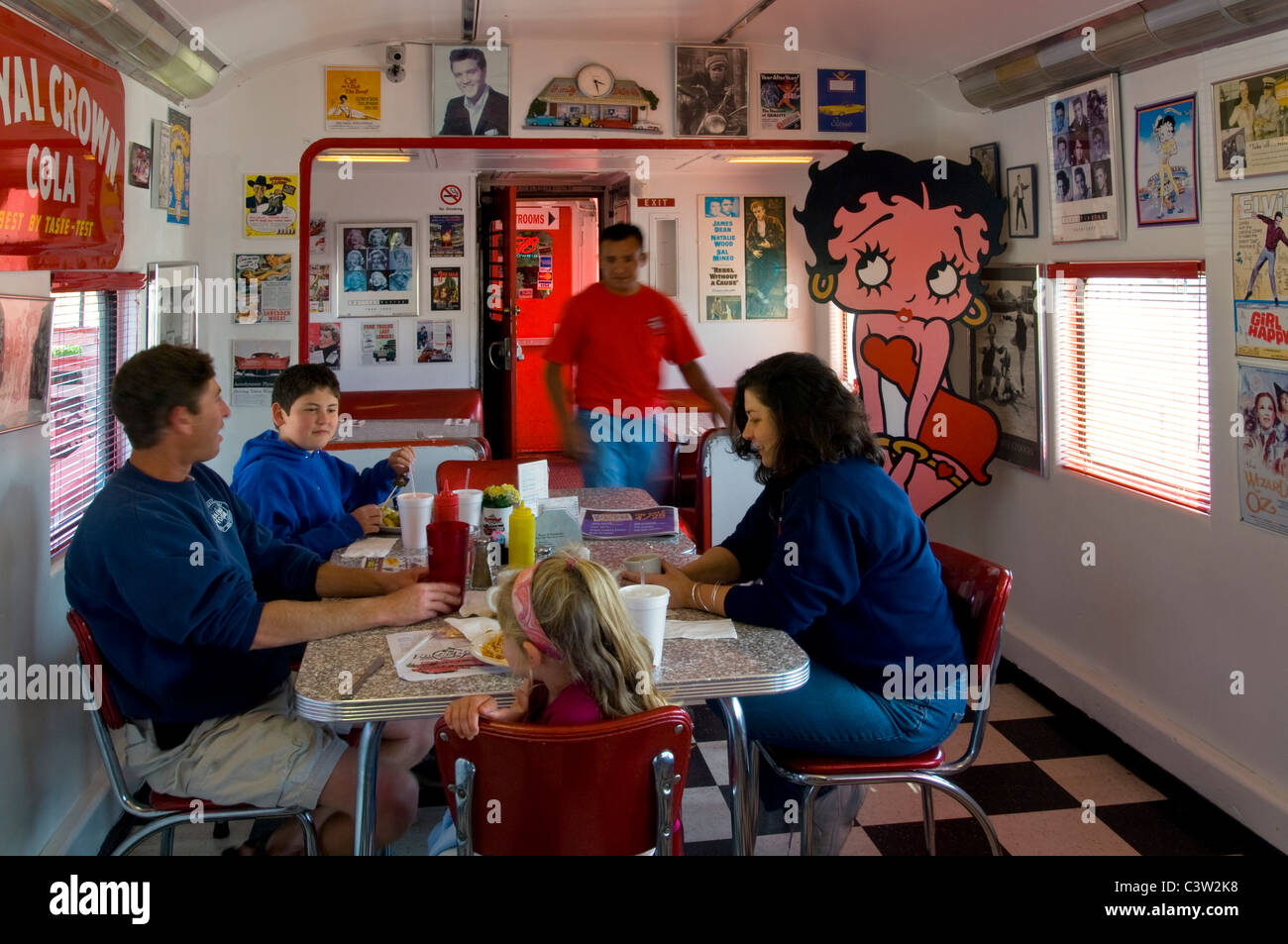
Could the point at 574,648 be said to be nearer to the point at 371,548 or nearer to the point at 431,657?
the point at 431,657

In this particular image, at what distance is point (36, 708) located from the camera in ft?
9.66

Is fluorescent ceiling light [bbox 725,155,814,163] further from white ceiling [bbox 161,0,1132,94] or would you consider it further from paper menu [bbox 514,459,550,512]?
paper menu [bbox 514,459,550,512]

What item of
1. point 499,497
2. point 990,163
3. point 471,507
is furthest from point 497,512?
point 990,163

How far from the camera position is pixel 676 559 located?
3.20 m

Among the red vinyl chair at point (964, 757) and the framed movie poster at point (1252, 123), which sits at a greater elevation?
the framed movie poster at point (1252, 123)

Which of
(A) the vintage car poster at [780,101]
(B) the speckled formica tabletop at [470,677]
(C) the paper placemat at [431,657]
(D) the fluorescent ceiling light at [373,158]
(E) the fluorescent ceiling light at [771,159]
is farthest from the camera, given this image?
(E) the fluorescent ceiling light at [771,159]

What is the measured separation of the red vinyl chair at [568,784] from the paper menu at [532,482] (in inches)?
58.8

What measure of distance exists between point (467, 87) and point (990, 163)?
2210 mm

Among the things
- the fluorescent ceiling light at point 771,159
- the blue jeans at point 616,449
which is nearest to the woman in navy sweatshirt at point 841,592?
the blue jeans at point 616,449

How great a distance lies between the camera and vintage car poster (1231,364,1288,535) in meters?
3.30

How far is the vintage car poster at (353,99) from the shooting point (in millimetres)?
4895

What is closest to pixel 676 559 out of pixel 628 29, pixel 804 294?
pixel 628 29

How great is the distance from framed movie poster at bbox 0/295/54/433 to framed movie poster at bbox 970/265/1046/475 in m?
3.50

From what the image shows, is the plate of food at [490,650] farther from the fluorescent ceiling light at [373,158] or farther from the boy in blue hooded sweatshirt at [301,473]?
the fluorescent ceiling light at [373,158]
